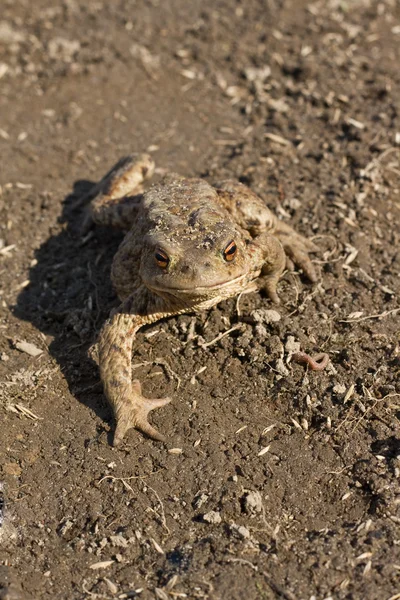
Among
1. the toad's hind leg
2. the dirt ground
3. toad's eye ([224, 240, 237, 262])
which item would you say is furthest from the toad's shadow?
toad's eye ([224, 240, 237, 262])

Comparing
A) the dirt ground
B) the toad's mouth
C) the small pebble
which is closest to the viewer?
the dirt ground

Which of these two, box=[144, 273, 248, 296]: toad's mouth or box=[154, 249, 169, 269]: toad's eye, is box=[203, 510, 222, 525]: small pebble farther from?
box=[154, 249, 169, 269]: toad's eye

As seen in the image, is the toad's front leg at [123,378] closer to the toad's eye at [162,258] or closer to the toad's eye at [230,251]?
the toad's eye at [162,258]

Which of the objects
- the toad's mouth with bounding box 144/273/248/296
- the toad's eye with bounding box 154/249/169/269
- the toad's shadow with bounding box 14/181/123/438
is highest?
the toad's eye with bounding box 154/249/169/269

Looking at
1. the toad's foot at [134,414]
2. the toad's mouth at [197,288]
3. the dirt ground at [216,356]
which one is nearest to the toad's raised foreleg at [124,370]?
the toad's foot at [134,414]

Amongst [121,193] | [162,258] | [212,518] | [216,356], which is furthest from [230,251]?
[121,193]

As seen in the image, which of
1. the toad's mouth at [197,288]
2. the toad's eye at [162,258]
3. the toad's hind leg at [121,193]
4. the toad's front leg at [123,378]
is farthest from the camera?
the toad's hind leg at [121,193]

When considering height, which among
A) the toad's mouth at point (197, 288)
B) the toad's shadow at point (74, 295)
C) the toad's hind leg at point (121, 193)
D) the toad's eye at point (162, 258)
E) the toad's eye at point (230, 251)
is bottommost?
the toad's shadow at point (74, 295)

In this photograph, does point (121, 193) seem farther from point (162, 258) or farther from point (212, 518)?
point (212, 518)
